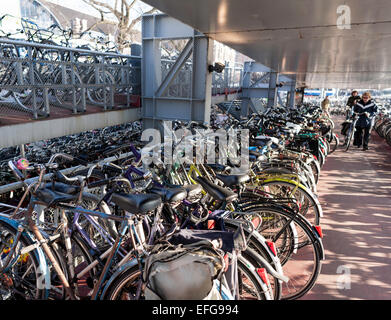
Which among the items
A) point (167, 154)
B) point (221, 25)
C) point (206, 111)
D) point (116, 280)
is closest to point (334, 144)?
point (206, 111)

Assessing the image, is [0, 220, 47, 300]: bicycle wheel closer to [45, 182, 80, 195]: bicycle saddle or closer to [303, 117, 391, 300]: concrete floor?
[45, 182, 80, 195]: bicycle saddle

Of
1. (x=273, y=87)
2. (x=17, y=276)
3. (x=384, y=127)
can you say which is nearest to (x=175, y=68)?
(x=17, y=276)

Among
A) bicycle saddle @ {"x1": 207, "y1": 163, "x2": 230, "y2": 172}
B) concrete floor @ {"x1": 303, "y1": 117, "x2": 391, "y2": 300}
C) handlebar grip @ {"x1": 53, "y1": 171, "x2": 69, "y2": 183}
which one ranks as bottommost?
concrete floor @ {"x1": 303, "y1": 117, "x2": 391, "y2": 300}

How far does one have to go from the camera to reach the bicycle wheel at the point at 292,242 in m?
2.28

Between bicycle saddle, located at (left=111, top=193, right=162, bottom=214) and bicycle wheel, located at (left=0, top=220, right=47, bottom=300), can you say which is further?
bicycle wheel, located at (left=0, top=220, right=47, bottom=300)

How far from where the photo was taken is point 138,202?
5.16ft

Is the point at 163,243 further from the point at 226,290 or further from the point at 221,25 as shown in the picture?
the point at 221,25

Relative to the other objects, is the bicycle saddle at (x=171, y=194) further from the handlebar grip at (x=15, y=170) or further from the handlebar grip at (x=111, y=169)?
the handlebar grip at (x=15, y=170)

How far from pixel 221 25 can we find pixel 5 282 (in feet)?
13.6

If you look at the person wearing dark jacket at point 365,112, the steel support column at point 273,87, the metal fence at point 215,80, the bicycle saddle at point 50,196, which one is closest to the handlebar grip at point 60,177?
the bicycle saddle at point 50,196

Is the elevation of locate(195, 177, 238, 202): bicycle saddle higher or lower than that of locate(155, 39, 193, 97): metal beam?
lower

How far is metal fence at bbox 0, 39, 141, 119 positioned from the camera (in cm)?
498

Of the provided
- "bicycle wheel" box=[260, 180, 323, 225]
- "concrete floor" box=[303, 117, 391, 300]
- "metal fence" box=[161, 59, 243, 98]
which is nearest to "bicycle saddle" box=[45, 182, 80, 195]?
"bicycle wheel" box=[260, 180, 323, 225]

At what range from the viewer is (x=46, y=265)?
182 cm
